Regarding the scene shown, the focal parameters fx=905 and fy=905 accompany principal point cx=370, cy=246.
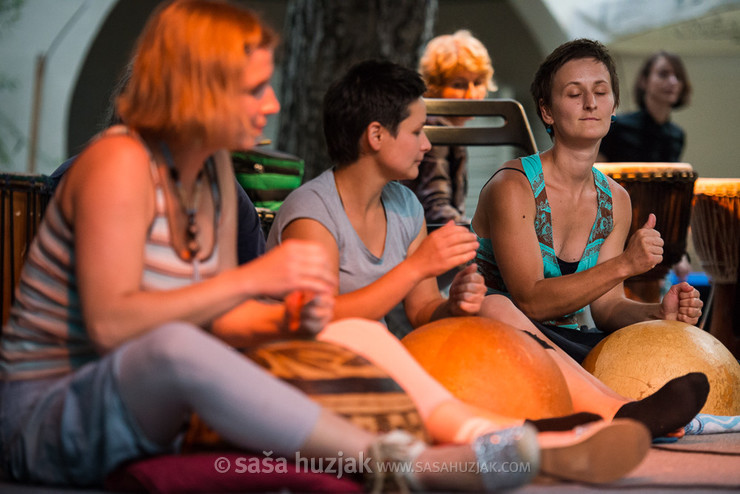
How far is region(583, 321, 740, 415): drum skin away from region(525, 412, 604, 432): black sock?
625mm

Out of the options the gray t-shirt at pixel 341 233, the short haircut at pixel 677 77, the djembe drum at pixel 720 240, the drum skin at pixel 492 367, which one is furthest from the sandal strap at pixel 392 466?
A: the short haircut at pixel 677 77

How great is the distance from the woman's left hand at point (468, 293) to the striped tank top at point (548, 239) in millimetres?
596

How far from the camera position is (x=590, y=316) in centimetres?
349

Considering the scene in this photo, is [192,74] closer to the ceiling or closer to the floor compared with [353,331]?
closer to the ceiling

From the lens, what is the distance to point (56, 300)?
2.00m

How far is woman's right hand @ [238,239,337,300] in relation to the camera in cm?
189

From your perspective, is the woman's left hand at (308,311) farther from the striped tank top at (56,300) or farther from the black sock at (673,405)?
the black sock at (673,405)

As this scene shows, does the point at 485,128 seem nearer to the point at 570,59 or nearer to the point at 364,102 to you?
the point at 570,59

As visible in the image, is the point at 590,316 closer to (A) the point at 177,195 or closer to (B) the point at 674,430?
(B) the point at 674,430

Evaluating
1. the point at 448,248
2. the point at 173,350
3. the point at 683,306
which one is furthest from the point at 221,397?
the point at 683,306

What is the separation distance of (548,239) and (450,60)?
6.11 feet

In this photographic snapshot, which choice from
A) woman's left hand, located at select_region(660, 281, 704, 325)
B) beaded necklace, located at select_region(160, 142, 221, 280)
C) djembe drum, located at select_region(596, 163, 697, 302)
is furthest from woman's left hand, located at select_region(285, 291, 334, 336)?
djembe drum, located at select_region(596, 163, 697, 302)

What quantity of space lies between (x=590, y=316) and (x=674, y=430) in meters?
0.95

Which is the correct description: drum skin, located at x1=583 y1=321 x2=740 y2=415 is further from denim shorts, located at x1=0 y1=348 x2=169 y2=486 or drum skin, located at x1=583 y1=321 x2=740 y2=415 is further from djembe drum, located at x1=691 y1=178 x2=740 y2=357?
denim shorts, located at x1=0 y1=348 x2=169 y2=486
